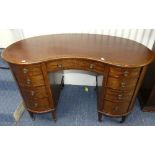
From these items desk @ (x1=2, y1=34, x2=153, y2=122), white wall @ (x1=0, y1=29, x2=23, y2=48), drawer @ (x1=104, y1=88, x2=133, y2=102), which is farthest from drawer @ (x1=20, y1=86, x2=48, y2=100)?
white wall @ (x1=0, y1=29, x2=23, y2=48)

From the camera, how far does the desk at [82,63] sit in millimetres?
1169

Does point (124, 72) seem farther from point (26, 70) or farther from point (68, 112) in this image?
point (68, 112)

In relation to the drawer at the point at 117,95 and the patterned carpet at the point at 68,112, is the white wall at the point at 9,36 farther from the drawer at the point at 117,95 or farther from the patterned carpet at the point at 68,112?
the drawer at the point at 117,95

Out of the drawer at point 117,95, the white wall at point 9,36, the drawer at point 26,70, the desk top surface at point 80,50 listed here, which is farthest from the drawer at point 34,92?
the white wall at point 9,36

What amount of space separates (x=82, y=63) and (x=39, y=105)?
0.55m

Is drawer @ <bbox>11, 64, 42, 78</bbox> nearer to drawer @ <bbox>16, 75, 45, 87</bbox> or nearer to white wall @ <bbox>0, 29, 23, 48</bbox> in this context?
drawer @ <bbox>16, 75, 45, 87</bbox>

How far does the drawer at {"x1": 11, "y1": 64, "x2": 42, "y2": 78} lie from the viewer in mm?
1176

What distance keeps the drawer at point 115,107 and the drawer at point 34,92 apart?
1.69 ft

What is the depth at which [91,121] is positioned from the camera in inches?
65.6

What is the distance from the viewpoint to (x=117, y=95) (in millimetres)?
1330

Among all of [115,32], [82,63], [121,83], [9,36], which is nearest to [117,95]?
[121,83]

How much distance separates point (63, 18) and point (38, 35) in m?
0.33

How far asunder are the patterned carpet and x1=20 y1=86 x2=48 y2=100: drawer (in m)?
0.34
